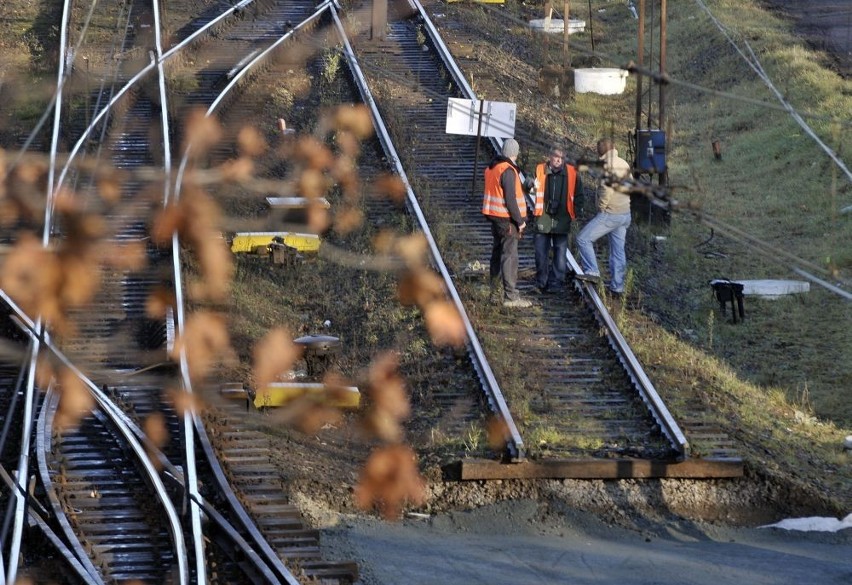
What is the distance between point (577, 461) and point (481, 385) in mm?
1671

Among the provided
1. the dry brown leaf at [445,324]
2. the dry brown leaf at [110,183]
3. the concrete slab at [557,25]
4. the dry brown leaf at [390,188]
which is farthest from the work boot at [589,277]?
the concrete slab at [557,25]

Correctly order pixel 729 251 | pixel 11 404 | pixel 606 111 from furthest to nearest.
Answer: pixel 606 111 → pixel 729 251 → pixel 11 404

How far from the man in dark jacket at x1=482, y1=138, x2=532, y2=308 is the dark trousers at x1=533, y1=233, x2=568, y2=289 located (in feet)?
1.41

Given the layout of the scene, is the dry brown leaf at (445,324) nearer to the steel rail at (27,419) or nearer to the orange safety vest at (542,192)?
the orange safety vest at (542,192)

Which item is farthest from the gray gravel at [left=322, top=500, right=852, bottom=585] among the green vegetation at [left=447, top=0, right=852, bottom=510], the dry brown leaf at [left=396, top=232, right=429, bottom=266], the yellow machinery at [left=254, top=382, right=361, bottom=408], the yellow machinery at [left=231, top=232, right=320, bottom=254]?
the yellow machinery at [left=231, top=232, right=320, bottom=254]

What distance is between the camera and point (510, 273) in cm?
1563

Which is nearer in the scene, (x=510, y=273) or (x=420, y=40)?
(x=510, y=273)

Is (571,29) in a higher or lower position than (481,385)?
higher

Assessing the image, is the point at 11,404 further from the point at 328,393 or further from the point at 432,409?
the point at 432,409

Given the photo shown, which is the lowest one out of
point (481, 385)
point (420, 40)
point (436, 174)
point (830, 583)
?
point (830, 583)

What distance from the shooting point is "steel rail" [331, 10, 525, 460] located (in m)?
12.5

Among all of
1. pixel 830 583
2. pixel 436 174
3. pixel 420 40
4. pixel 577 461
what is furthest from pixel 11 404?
pixel 420 40

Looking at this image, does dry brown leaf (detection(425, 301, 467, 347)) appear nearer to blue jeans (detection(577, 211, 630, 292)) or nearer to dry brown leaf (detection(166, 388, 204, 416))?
blue jeans (detection(577, 211, 630, 292))

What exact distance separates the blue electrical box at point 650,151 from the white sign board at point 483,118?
5.14 ft
